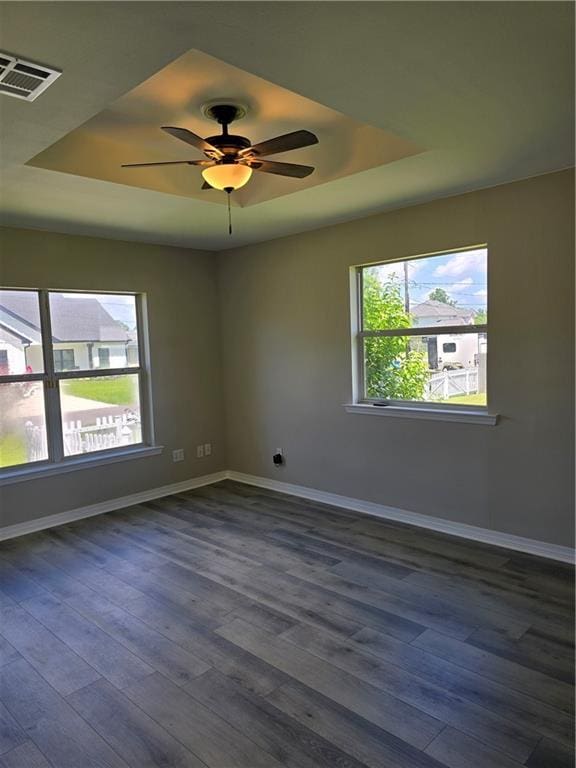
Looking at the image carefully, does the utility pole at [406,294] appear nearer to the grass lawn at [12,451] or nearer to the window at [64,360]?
the window at [64,360]

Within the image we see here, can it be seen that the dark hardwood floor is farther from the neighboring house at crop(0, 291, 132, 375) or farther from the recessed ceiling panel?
the recessed ceiling panel

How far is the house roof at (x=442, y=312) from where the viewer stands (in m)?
3.75

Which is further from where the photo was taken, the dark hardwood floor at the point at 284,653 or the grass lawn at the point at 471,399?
the grass lawn at the point at 471,399

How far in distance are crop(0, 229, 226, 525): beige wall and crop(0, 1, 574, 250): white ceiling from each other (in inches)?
43.5

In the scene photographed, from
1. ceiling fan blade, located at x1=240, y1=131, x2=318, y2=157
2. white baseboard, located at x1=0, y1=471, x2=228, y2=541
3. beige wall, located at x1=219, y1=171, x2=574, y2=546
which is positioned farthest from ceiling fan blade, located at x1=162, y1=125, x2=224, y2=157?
white baseboard, located at x1=0, y1=471, x2=228, y2=541

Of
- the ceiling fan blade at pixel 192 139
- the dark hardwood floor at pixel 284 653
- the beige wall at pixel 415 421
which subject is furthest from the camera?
the beige wall at pixel 415 421

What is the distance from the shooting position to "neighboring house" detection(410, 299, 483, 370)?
12.3 feet

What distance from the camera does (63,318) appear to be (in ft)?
14.5

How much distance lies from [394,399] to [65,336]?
2929 millimetres

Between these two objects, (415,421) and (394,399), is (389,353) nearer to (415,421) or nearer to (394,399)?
(394,399)

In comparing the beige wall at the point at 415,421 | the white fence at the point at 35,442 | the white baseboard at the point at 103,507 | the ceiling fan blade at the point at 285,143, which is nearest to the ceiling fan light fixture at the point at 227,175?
the ceiling fan blade at the point at 285,143

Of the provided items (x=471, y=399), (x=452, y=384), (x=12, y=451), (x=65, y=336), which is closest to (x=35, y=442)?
(x=12, y=451)

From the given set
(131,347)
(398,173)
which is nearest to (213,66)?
(398,173)

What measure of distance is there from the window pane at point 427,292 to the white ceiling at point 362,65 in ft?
2.38
